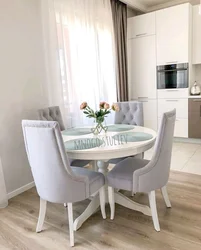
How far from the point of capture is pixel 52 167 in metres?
1.58

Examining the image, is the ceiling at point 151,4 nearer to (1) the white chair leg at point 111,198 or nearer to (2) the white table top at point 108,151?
(2) the white table top at point 108,151

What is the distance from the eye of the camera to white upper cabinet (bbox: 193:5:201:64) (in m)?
3.97

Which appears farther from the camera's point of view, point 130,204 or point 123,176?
point 130,204

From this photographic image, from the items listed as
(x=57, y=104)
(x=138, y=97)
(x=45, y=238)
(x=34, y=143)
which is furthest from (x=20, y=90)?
(x=138, y=97)

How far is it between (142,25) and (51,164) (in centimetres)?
377

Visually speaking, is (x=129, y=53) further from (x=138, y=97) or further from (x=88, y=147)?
(x=88, y=147)

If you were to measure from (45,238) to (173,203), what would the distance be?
1.27 metres

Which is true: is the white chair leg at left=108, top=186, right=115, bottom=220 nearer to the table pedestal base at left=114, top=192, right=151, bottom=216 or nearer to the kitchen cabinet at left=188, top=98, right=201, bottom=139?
the table pedestal base at left=114, top=192, right=151, bottom=216

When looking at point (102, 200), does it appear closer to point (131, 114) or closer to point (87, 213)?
point (87, 213)

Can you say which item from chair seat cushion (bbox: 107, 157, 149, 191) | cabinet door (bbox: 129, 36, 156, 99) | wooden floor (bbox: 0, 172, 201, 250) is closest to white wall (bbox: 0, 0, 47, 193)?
wooden floor (bbox: 0, 172, 201, 250)

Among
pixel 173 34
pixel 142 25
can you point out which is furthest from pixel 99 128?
pixel 142 25

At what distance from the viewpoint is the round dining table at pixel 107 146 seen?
169 cm

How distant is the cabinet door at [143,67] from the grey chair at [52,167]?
3174 mm

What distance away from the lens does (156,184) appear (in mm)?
1770
